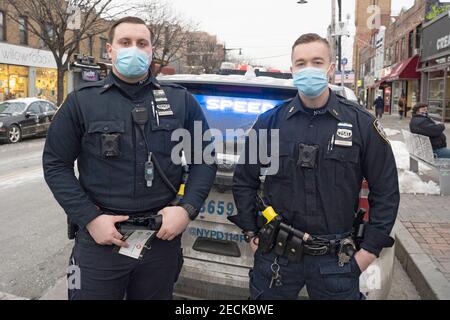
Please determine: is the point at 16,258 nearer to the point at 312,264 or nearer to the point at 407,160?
the point at 312,264

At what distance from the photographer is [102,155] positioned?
226 cm

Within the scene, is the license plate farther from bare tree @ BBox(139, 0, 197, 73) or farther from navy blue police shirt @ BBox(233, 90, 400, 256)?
bare tree @ BBox(139, 0, 197, 73)

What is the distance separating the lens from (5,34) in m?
26.8

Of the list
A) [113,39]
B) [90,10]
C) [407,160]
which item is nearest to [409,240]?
[113,39]

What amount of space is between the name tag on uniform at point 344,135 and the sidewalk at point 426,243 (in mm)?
1984

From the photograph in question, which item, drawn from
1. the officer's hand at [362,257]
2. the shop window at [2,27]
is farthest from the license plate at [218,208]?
the shop window at [2,27]

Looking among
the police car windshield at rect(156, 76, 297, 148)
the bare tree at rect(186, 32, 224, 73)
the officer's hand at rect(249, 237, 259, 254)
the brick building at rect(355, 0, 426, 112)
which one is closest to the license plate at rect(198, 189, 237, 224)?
the officer's hand at rect(249, 237, 259, 254)

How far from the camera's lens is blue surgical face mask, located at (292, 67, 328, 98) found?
2.36m

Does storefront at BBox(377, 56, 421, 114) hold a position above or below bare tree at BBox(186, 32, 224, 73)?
below

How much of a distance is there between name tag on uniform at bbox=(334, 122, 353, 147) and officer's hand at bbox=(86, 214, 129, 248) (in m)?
1.23

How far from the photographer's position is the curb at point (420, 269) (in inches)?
142

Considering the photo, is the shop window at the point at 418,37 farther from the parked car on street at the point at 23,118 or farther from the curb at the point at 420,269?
A: the curb at the point at 420,269

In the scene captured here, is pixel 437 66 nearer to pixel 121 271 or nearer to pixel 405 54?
pixel 405 54
